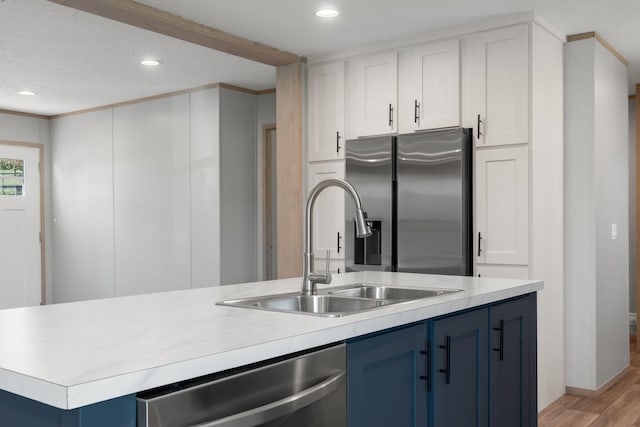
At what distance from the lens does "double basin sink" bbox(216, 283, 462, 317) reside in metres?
2.14

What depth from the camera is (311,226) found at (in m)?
2.16

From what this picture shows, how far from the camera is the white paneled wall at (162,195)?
576cm

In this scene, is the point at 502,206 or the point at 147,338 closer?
the point at 147,338

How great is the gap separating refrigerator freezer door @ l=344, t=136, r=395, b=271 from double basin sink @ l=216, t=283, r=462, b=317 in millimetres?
1632

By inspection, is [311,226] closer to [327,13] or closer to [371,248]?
[327,13]

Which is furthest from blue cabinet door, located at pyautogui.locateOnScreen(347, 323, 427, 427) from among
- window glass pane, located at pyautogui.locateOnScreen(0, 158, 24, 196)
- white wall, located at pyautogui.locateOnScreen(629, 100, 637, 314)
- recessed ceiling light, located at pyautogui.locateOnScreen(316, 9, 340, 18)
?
window glass pane, located at pyautogui.locateOnScreen(0, 158, 24, 196)

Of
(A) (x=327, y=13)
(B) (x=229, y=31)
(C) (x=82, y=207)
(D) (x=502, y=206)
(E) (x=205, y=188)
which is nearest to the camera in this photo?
(A) (x=327, y=13)

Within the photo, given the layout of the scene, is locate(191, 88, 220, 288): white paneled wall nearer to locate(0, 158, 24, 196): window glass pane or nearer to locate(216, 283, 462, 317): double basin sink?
locate(0, 158, 24, 196): window glass pane

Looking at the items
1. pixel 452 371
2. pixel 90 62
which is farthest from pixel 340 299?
pixel 90 62

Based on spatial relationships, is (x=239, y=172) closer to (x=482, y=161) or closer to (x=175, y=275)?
(x=175, y=275)

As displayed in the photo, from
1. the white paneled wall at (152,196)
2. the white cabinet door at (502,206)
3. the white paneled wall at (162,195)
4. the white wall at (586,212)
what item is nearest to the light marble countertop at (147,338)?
the white cabinet door at (502,206)

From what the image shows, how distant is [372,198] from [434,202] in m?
0.48

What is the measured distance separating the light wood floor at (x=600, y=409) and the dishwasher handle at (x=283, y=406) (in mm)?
2581

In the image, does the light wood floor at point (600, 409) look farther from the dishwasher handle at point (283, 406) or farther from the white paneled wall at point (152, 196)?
the white paneled wall at point (152, 196)
